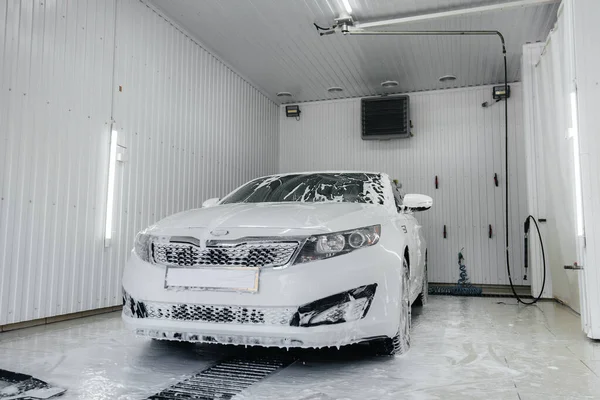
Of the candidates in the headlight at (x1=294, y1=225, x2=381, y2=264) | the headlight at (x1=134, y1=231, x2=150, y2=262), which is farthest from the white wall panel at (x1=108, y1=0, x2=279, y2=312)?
the headlight at (x1=294, y1=225, x2=381, y2=264)

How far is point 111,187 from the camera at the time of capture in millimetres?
4609

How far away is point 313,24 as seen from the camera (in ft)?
18.8

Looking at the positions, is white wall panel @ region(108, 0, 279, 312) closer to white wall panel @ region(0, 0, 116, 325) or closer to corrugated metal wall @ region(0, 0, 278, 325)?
corrugated metal wall @ region(0, 0, 278, 325)

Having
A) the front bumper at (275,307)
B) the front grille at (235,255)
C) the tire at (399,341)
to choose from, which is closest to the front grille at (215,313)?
the front bumper at (275,307)

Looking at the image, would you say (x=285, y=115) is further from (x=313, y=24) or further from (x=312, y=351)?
(x=312, y=351)

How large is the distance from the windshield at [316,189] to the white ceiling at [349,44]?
2.49m

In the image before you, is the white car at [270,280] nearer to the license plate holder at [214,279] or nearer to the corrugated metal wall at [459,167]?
the license plate holder at [214,279]

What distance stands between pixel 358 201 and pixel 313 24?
3.31 meters

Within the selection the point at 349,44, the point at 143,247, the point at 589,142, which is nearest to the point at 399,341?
the point at 143,247

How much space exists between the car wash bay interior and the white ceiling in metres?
0.04

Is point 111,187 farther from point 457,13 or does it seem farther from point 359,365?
point 457,13

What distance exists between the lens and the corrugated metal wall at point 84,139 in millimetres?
3686

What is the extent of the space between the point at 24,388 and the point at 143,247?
86 centimetres

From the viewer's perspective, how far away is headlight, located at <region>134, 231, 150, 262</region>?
2.57 metres
